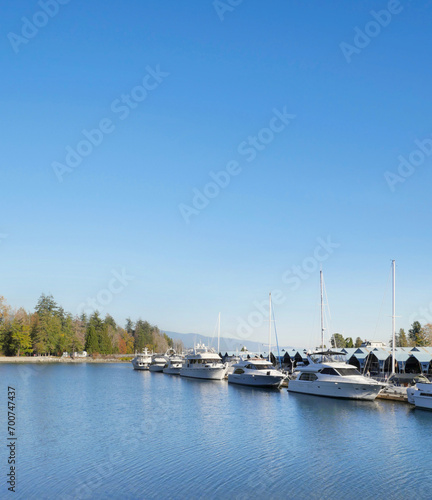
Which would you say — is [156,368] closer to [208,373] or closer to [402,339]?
[208,373]

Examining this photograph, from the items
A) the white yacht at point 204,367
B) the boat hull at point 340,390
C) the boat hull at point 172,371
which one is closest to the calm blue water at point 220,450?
the boat hull at point 340,390

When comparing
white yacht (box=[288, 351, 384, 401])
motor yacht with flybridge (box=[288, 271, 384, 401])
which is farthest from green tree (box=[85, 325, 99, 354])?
white yacht (box=[288, 351, 384, 401])

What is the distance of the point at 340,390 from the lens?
50125mm

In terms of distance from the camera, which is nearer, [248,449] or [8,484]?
[8,484]

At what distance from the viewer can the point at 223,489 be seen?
2139 centimetres

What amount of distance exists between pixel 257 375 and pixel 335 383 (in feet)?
55.5

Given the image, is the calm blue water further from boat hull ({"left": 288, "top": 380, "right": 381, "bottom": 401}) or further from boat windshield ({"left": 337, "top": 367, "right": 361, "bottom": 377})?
boat windshield ({"left": 337, "top": 367, "right": 361, "bottom": 377})

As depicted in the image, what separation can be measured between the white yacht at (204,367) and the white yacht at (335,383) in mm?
24712

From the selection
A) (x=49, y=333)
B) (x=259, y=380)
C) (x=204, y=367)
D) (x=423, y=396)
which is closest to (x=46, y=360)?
(x=49, y=333)

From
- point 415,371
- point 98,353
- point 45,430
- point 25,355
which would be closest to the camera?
point 45,430

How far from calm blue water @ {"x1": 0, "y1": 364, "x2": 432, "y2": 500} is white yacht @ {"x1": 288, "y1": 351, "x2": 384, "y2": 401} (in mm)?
1405

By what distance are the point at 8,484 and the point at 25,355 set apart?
139 metres

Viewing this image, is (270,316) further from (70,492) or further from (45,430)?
(70,492)

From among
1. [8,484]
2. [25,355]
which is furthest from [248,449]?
[25,355]
